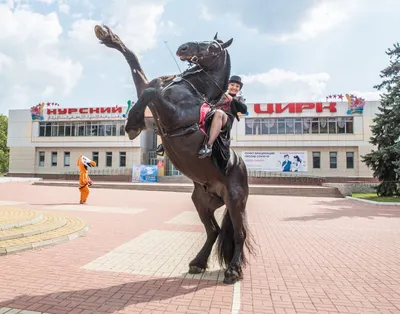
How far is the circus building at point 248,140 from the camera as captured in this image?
3847 centimetres

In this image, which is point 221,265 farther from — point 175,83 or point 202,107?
point 175,83

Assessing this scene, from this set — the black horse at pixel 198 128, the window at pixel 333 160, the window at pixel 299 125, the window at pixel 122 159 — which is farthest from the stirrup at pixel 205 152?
the window at pixel 122 159

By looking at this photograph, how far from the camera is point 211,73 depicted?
13.9ft

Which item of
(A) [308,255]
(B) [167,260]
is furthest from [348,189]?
(B) [167,260]

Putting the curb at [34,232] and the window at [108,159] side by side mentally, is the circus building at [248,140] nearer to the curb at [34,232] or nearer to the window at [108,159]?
the window at [108,159]

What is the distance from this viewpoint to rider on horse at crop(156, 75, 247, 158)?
3926 millimetres

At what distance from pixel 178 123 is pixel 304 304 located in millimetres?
2588

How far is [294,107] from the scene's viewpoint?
39.8 metres

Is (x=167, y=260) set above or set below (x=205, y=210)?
below

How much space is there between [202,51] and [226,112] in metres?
0.92

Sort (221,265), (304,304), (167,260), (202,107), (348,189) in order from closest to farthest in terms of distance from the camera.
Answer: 1. (304,304)
2. (202,107)
3. (221,265)
4. (167,260)
5. (348,189)

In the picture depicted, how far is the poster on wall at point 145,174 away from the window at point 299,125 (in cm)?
1284

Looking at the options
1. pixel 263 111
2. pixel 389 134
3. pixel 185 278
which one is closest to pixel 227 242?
pixel 185 278

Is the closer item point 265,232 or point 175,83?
point 175,83
